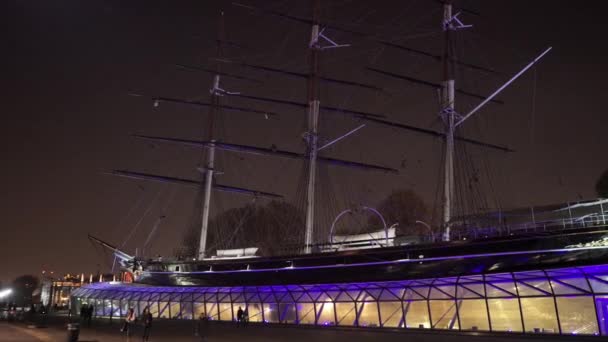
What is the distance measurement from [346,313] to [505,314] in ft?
31.9

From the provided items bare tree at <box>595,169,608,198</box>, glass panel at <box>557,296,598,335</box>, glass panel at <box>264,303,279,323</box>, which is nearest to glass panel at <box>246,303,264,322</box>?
glass panel at <box>264,303,279,323</box>

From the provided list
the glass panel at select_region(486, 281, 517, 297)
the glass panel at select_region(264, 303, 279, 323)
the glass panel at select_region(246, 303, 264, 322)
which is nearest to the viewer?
the glass panel at select_region(486, 281, 517, 297)

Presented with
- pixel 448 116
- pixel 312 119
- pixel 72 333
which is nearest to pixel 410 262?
pixel 448 116

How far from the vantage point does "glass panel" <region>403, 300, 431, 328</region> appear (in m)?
28.4

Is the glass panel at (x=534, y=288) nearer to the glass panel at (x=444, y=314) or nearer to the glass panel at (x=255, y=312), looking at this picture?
the glass panel at (x=444, y=314)

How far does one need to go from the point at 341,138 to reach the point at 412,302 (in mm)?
Answer: 18950

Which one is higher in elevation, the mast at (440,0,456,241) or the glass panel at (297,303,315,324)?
the mast at (440,0,456,241)

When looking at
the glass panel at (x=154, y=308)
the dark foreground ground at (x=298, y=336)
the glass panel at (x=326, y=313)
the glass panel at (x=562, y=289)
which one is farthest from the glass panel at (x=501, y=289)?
the glass panel at (x=154, y=308)

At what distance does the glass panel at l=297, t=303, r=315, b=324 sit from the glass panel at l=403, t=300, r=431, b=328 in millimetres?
6815

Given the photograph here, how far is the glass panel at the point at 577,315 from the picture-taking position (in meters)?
23.1

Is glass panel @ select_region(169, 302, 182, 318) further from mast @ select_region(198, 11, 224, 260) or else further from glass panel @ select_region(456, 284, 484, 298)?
glass panel @ select_region(456, 284, 484, 298)

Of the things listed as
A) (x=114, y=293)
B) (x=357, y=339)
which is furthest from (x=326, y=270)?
(x=114, y=293)

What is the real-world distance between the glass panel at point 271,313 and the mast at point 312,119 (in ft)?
18.1

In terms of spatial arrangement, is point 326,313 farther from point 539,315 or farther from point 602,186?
point 602,186
